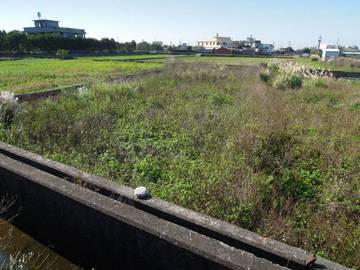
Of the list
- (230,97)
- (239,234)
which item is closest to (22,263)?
(239,234)

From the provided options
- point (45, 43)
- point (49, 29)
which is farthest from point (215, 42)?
point (45, 43)

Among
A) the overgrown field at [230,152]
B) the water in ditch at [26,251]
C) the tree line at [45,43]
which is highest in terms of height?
the tree line at [45,43]

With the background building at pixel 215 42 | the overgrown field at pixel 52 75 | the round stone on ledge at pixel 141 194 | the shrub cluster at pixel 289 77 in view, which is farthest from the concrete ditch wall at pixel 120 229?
the background building at pixel 215 42

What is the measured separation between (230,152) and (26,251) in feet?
9.88

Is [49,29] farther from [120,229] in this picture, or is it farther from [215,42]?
[120,229]

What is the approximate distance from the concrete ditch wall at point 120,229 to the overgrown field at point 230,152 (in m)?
0.71

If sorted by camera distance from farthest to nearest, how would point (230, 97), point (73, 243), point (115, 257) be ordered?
point (230, 97) < point (73, 243) < point (115, 257)

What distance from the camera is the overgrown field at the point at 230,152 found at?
3.33m

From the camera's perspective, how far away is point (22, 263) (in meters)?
2.34

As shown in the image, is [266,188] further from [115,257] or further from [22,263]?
[22,263]

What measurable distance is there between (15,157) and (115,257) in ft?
6.96

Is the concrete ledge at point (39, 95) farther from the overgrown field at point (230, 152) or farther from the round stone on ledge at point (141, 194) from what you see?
the round stone on ledge at point (141, 194)

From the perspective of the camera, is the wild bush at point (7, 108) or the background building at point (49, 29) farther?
the background building at point (49, 29)

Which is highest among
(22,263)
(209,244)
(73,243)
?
(209,244)
